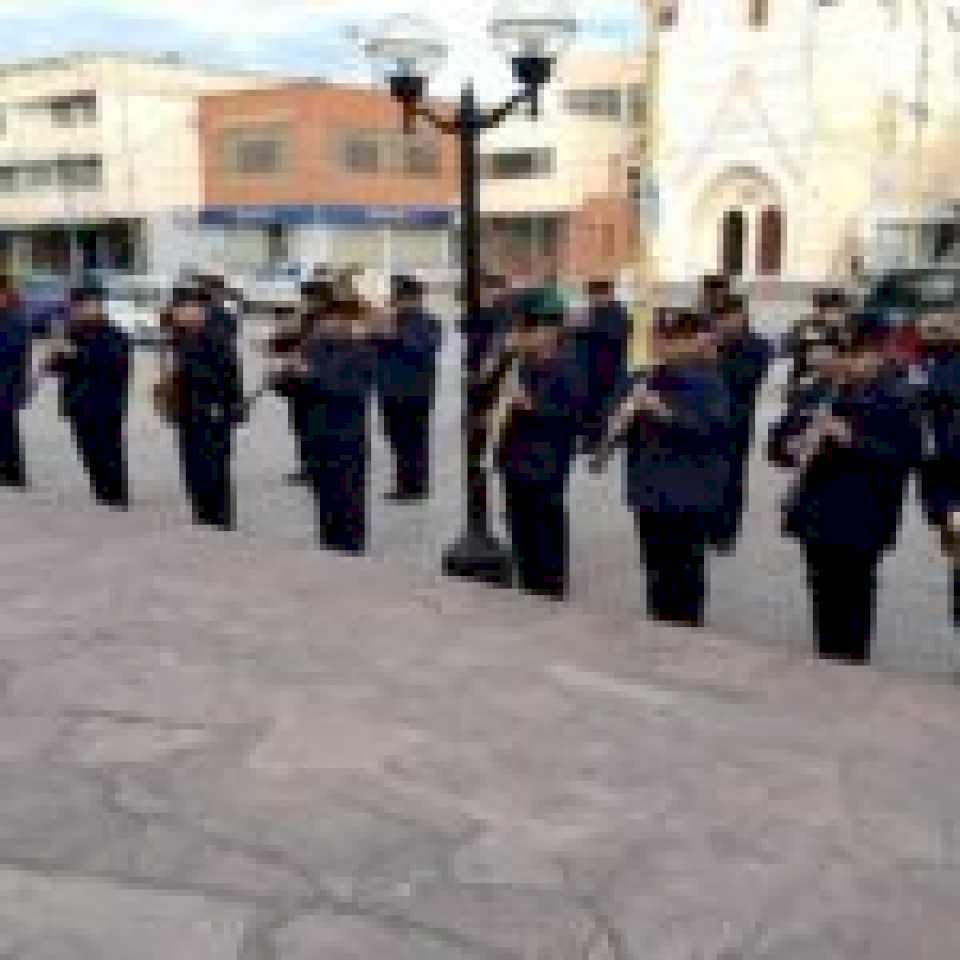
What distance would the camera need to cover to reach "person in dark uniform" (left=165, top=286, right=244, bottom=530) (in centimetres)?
883

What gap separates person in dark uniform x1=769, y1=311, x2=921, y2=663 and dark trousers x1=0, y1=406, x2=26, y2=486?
17.5 feet

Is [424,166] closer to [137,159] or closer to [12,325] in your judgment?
[137,159]

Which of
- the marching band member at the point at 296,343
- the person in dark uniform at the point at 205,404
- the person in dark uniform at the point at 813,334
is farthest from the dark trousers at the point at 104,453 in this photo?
the person in dark uniform at the point at 813,334

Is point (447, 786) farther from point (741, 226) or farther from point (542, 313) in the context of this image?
point (741, 226)

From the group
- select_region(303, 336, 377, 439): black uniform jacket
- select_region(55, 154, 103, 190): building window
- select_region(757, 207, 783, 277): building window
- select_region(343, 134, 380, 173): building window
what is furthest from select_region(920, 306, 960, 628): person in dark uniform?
select_region(55, 154, 103, 190): building window

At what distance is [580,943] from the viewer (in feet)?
12.7

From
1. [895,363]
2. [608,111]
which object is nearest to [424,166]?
[608,111]

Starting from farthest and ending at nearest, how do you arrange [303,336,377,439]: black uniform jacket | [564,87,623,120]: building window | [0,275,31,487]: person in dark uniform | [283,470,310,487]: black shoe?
[564,87,623,120]: building window < [283,470,310,487]: black shoe < [0,275,31,487]: person in dark uniform < [303,336,377,439]: black uniform jacket

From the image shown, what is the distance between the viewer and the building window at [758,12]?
42.2m

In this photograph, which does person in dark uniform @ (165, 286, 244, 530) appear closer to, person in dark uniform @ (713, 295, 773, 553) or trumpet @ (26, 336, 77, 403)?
trumpet @ (26, 336, 77, 403)

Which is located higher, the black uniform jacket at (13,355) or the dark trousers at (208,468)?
the black uniform jacket at (13,355)

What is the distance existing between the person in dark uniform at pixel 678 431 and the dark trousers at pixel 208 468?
3001 millimetres

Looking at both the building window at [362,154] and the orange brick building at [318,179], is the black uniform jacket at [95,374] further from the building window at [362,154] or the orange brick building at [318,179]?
the building window at [362,154]

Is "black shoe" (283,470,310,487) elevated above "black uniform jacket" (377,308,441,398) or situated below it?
below
